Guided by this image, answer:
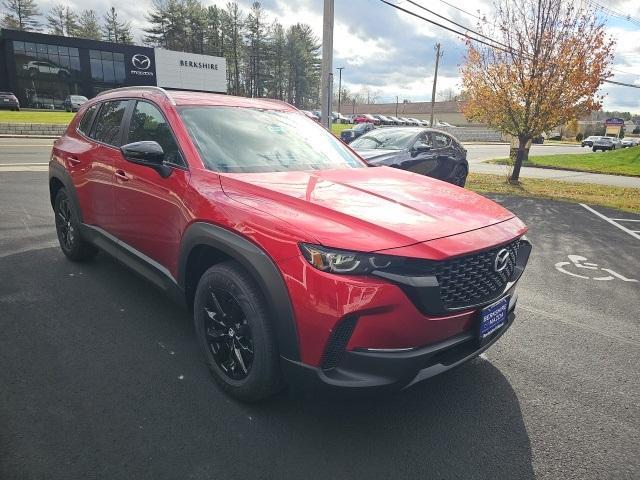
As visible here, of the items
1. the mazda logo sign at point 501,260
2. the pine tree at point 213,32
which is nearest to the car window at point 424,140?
the mazda logo sign at point 501,260

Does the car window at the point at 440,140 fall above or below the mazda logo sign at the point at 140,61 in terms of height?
below

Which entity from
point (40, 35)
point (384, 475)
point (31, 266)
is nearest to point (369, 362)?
point (384, 475)

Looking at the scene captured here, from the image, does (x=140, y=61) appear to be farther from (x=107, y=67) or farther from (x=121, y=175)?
(x=121, y=175)

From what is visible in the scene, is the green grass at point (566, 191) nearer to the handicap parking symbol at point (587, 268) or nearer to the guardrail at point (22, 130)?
the handicap parking symbol at point (587, 268)

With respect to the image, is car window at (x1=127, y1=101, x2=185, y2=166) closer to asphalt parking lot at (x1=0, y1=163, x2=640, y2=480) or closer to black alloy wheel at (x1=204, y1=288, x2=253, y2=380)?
black alloy wheel at (x1=204, y1=288, x2=253, y2=380)

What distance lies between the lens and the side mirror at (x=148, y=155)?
9.10ft

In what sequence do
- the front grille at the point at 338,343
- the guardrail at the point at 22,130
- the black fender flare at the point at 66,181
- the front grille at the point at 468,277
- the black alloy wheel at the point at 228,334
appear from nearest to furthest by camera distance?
1. the front grille at the point at 338,343
2. the front grille at the point at 468,277
3. the black alloy wheel at the point at 228,334
4. the black fender flare at the point at 66,181
5. the guardrail at the point at 22,130

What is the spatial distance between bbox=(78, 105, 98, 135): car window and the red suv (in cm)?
78

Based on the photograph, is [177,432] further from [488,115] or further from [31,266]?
[488,115]

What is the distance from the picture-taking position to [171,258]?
9.63 feet

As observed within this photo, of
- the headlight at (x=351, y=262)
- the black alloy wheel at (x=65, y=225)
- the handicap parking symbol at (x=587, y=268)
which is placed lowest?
the handicap parking symbol at (x=587, y=268)

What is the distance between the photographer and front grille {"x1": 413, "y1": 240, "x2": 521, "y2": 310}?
2051 mm

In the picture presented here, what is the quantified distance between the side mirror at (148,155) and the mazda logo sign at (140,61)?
5213 cm

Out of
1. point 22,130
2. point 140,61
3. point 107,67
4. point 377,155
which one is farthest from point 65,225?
point 107,67
